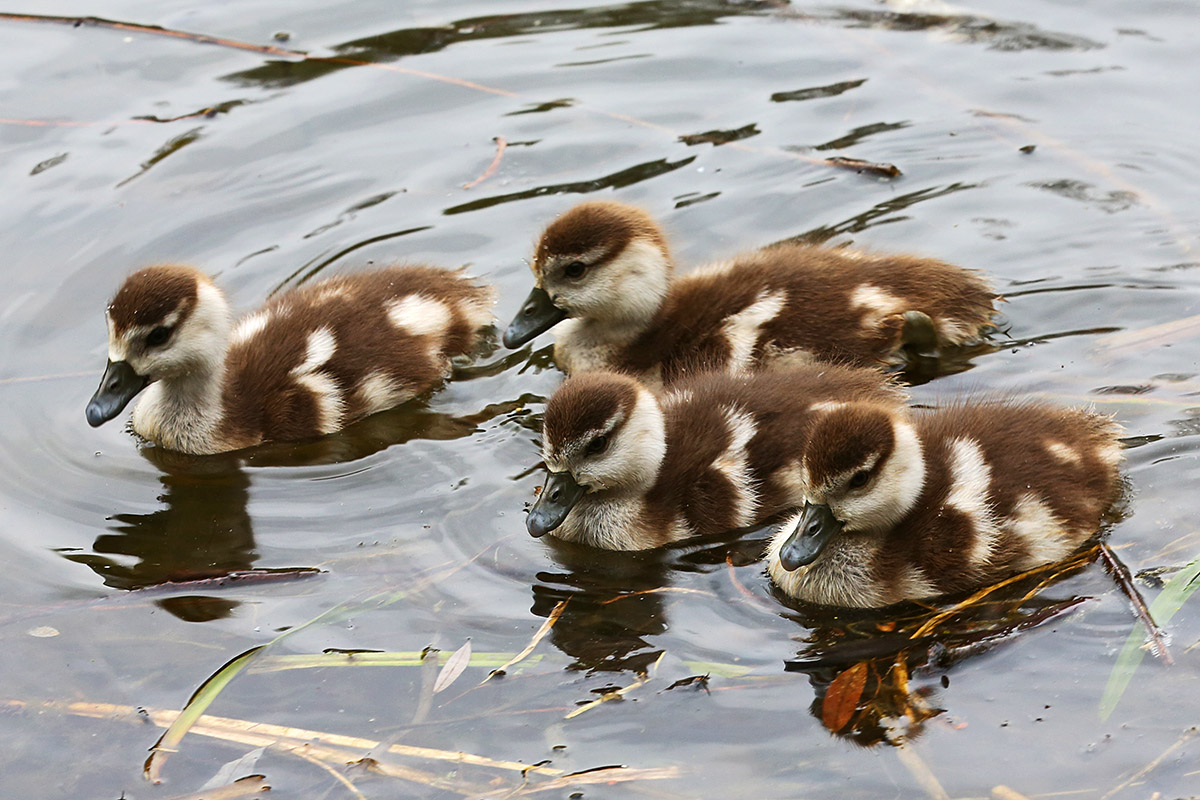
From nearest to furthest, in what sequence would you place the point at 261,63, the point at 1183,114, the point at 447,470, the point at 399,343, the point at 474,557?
the point at 474,557, the point at 447,470, the point at 399,343, the point at 1183,114, the point at 261,63

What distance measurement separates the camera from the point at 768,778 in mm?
3779

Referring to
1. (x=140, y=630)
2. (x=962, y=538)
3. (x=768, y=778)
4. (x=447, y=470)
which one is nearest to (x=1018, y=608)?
(x=962, y=538)

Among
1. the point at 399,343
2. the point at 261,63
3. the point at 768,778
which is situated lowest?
the point at 768,778

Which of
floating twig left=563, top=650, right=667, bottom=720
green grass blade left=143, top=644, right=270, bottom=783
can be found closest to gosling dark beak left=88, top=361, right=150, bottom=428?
green grass blade left=143, top=644, right=270, bottom=783

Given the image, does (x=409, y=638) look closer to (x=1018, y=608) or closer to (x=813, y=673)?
(x=813, y=673)

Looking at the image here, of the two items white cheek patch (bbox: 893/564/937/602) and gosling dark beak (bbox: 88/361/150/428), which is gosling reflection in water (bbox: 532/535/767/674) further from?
gosling dark beak (bbox: 88/361/150/428)

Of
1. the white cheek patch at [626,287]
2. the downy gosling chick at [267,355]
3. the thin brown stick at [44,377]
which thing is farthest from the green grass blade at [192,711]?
the thin brown stick at [44,377]

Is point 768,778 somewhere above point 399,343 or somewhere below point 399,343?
below

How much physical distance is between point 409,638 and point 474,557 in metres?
0.51

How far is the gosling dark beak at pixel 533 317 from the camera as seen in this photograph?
5945 millimetres

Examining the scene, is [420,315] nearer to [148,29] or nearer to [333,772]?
[333,772]

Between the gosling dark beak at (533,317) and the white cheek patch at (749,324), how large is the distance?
74cm

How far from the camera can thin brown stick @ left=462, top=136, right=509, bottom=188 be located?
742 cm

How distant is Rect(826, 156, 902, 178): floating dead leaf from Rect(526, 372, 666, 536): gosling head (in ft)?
9.08
